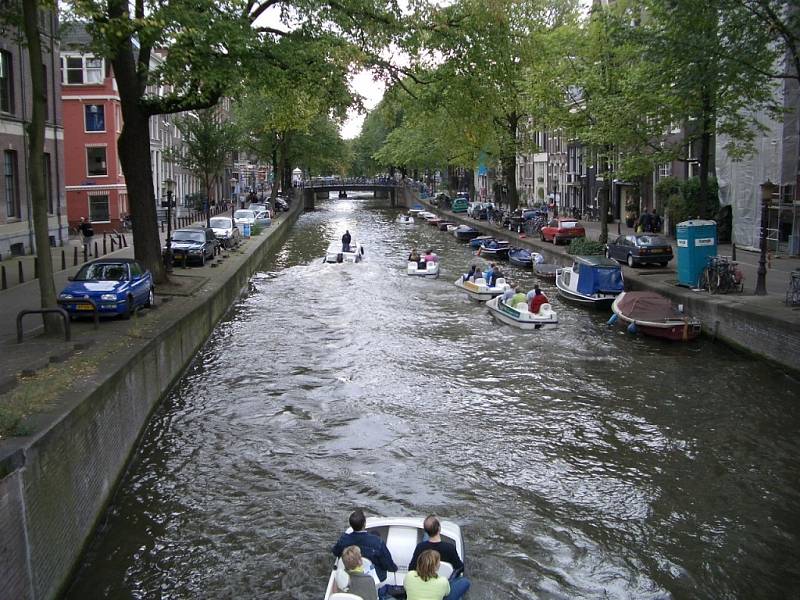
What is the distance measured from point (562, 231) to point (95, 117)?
29.1m

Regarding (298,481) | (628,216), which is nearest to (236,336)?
(298,481)

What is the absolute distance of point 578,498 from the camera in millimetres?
13047

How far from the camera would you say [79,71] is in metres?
50.1

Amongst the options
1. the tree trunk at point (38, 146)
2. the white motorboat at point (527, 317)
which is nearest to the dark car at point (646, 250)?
the white motorboat at point (527, 317)

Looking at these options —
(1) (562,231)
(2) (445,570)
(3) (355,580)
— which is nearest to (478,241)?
(1) (562,231)

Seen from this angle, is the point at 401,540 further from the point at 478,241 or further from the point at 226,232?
the point at 478,241

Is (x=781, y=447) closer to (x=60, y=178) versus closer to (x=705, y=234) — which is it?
(x=705, y=234)

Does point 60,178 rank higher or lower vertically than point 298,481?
higher

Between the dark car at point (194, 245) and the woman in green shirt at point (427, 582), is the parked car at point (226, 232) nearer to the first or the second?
the dark car at point (194, 245)

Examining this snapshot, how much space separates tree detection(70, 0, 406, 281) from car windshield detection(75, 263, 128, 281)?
3.70 m

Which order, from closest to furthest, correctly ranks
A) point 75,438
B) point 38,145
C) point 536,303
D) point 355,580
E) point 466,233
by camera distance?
point 355,580 < point 75,438 < point 38,145 < point 536,303 < point 466,233

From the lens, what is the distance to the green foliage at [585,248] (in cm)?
3619

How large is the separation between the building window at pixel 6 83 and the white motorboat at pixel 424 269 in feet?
58.6

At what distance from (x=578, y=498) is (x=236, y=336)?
14.3 metres
